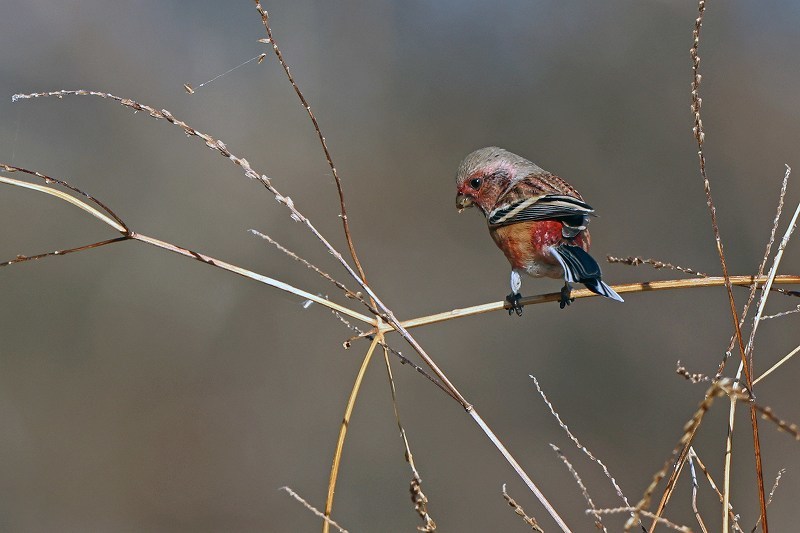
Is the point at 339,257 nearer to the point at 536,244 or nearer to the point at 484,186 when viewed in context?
the point at 536,244

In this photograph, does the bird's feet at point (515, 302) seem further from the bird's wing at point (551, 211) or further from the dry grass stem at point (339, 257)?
the dry grass stem at point (339, 257)

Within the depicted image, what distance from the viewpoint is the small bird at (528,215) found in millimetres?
2818

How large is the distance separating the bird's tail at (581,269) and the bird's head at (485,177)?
1.67ft

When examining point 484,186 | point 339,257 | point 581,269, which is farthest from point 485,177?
point 339,257

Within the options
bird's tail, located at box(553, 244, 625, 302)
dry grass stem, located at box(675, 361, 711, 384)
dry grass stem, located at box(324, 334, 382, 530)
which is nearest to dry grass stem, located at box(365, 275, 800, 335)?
bird's tail, located at box(553, 244, 625, 302)

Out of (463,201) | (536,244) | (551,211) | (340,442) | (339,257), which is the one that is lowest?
(340,442)

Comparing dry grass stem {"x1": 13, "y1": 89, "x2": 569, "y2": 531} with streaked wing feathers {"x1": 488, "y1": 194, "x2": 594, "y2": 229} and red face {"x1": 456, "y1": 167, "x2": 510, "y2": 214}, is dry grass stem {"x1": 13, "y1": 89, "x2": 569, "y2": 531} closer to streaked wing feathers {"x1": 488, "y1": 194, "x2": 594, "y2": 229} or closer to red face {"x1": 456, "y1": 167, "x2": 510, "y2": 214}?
streaked wing feathers {"x1": 488, "y1": 194, "x2": 594, "y2": 229}

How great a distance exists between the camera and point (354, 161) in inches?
291

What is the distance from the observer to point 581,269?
8.32 feet

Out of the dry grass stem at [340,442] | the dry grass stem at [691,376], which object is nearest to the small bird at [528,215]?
the dry grass stem at [340,442]

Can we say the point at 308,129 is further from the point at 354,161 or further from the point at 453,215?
the point at 453,215

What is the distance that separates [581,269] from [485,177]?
2.85ft

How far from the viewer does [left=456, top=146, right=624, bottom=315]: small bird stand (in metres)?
A: 2.82

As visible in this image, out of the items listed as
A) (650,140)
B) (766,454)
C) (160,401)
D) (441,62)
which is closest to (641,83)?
(650,140)
